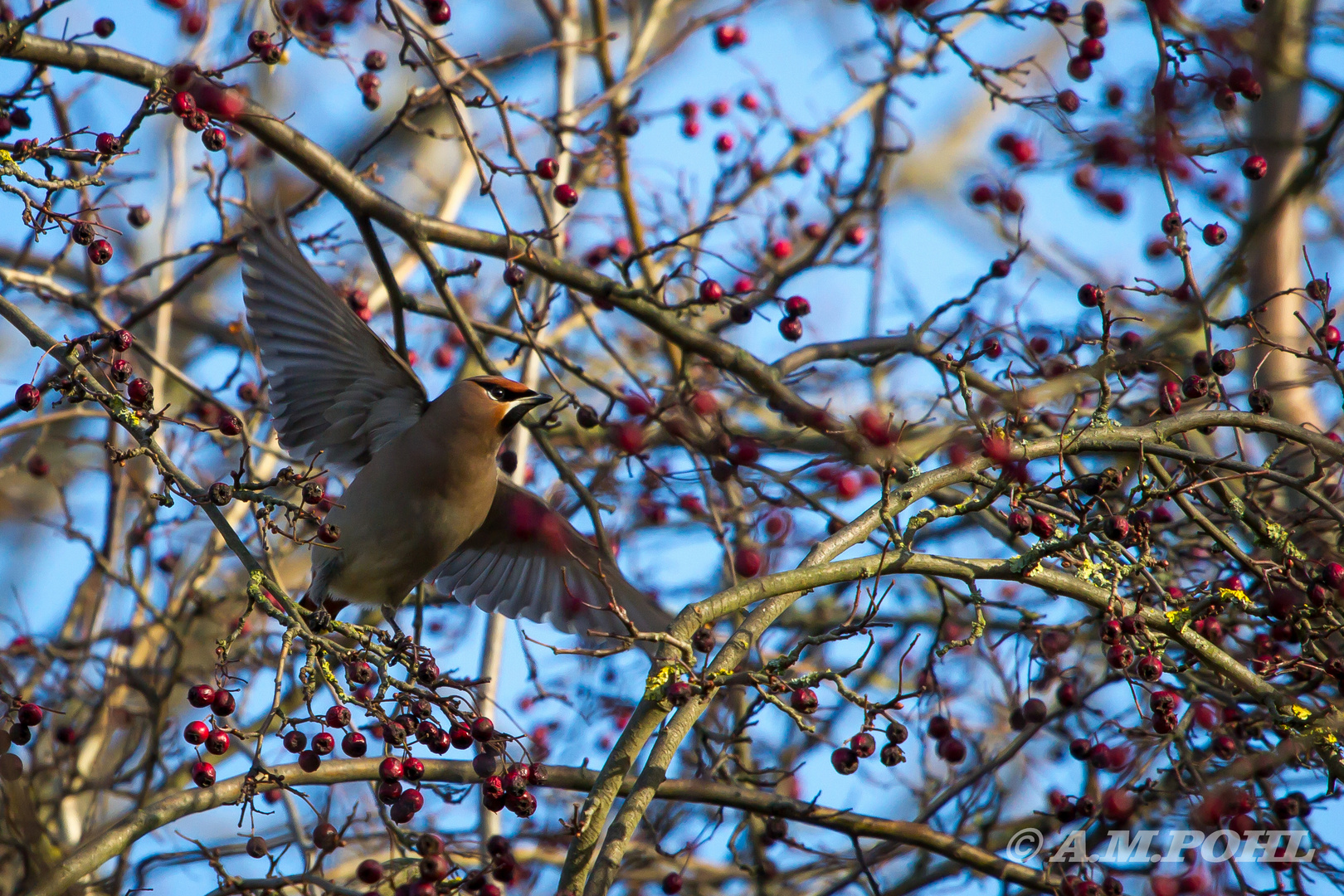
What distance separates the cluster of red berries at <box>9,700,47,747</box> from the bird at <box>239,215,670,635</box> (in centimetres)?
A: 170

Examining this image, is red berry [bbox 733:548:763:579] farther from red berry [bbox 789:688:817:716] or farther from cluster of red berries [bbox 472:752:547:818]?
cluster of red berries [bbox 472:752:547:818]

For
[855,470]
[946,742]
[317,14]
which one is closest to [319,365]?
[317,14]

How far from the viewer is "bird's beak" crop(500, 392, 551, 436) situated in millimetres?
4465

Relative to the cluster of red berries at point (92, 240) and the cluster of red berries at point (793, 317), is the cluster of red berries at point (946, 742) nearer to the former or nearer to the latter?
the cluster of red berries at point (793, 317)

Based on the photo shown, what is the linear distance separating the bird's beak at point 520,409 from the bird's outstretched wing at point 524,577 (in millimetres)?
426

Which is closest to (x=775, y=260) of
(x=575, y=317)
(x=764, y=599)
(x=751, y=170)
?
(x=751, y=170)

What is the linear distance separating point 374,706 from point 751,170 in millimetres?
3629

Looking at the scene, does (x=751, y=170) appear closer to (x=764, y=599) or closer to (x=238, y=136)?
(x=238, y=136)

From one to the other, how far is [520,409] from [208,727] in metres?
1.85

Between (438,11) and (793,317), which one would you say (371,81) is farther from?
(793,317)

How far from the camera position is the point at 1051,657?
3.85 m

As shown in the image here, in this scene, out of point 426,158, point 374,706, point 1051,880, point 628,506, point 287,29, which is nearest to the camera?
point 374,706

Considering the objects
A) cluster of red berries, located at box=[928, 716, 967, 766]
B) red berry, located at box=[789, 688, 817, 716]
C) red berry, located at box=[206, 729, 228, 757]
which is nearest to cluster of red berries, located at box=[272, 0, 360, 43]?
red berry, located at box=[206, 729, 228, 757]

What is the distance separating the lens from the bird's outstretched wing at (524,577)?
16.3 feet
